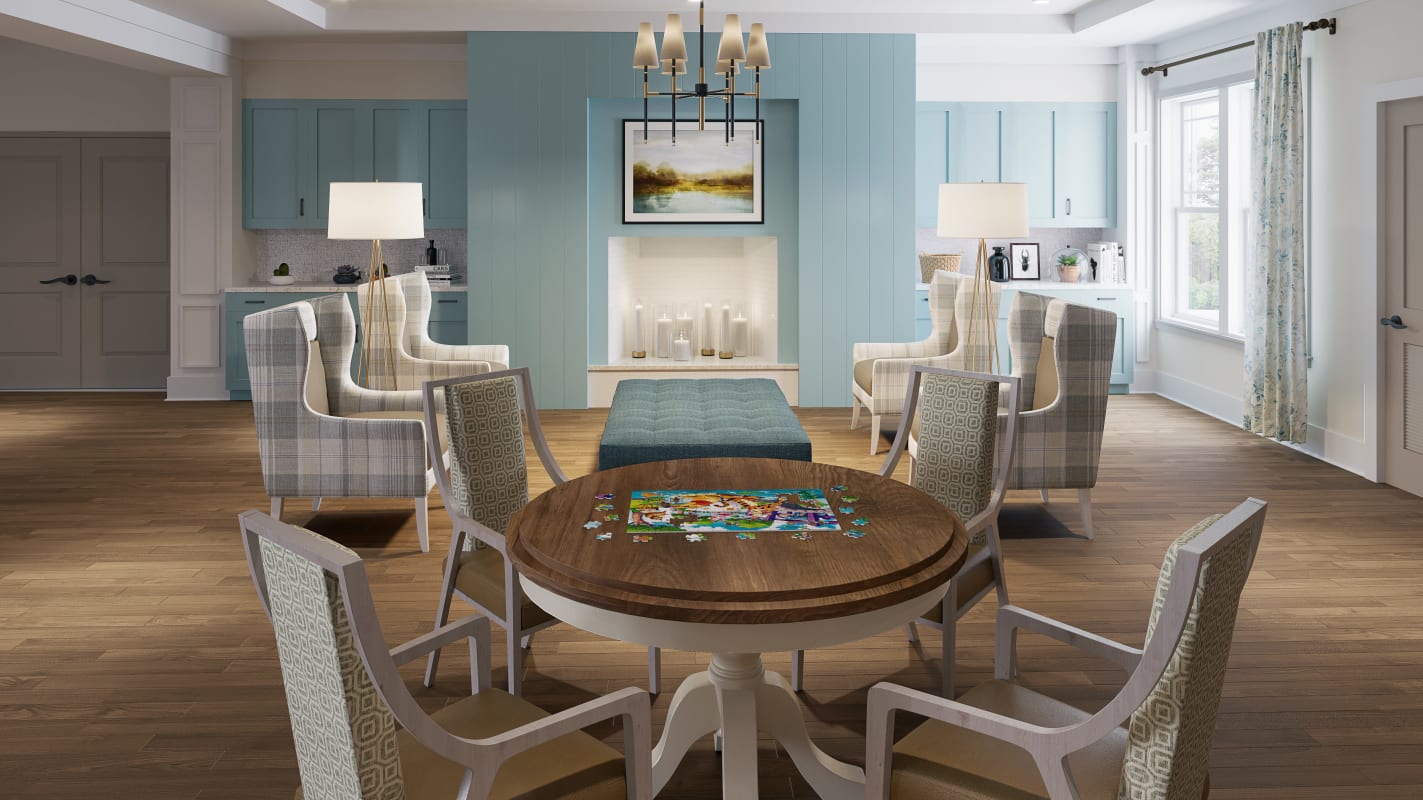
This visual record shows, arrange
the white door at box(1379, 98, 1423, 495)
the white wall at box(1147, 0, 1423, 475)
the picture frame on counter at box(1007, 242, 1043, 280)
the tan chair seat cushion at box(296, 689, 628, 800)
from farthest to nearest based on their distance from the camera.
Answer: the picture frame on counter at box(1007, 242, 1043, 280) < the white wall at box(1147, 0, 1423, 475) < the white door at box(1379, 98, 1423, 495) < the tan chair seat cushion at box(296, 689, 628, 800)

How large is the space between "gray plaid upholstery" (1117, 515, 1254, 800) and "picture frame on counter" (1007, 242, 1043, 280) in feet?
24.9

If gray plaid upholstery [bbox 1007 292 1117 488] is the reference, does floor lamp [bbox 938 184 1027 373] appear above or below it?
above

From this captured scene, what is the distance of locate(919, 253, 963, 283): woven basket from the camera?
8.73m

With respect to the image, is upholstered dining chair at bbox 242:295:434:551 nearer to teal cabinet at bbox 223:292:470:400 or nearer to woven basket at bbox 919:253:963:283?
teal cabinet at bbox 223:292:470:400

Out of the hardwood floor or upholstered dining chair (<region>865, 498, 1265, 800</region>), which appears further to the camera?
the hardwood floor

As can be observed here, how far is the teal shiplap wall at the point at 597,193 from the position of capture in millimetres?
7945

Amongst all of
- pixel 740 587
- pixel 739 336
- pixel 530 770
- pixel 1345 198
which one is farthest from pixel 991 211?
pixel 530 770

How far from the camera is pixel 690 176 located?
26.6 ft

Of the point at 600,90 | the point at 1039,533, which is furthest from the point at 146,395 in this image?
the point at 1039,533

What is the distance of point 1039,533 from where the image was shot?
16.3ft

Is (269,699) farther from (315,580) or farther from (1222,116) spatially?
(1222,116)

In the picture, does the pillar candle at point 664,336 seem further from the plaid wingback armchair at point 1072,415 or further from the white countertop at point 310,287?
the plaid wingback armchair at point 1072,415

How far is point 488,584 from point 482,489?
300 mm

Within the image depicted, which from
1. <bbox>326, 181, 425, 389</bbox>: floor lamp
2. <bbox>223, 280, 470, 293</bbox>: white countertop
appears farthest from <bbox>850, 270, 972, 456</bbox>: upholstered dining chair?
<bbox>223, 280, 470, 293</bbox>: white countertop
